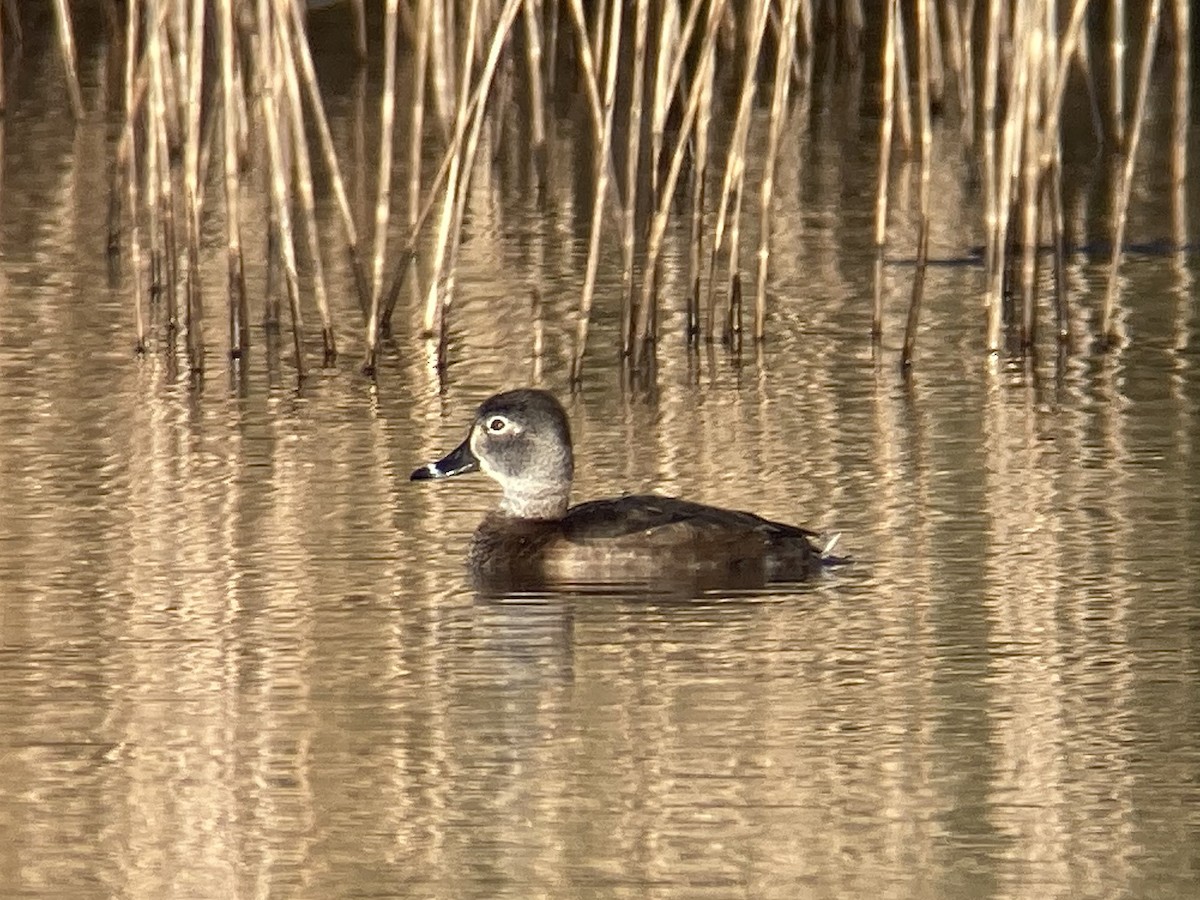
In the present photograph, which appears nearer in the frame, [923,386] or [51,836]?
[51,836]

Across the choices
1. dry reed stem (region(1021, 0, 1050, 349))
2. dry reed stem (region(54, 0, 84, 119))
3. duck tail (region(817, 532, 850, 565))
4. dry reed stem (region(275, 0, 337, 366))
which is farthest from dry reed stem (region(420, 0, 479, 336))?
dry reed stem (region(54, 0, 84, 119))

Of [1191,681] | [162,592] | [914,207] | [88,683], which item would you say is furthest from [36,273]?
[1191,681]

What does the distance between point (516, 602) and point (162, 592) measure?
0.82m

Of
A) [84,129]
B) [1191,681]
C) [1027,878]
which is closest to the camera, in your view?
[1027,878]

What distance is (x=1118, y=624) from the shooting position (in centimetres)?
753

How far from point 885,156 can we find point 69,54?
22.8 ft

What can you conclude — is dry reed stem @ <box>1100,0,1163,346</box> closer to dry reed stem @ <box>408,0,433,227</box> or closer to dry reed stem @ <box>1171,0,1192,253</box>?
dry reed stem @ <box>1171,0,1192,253</box>

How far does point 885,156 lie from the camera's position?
10312mm

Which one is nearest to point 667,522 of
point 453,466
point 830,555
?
point 830,555

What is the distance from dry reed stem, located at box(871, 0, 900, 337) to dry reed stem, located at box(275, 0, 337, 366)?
5.63ft

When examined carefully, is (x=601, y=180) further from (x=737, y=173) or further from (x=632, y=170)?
(x=737, y=173)

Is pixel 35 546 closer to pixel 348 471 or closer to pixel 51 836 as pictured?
pixel 348 471

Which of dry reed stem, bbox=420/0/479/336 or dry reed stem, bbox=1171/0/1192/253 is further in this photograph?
dry reed stem, bbox=1171/0/1192/253

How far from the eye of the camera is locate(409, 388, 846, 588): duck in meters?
8.08
